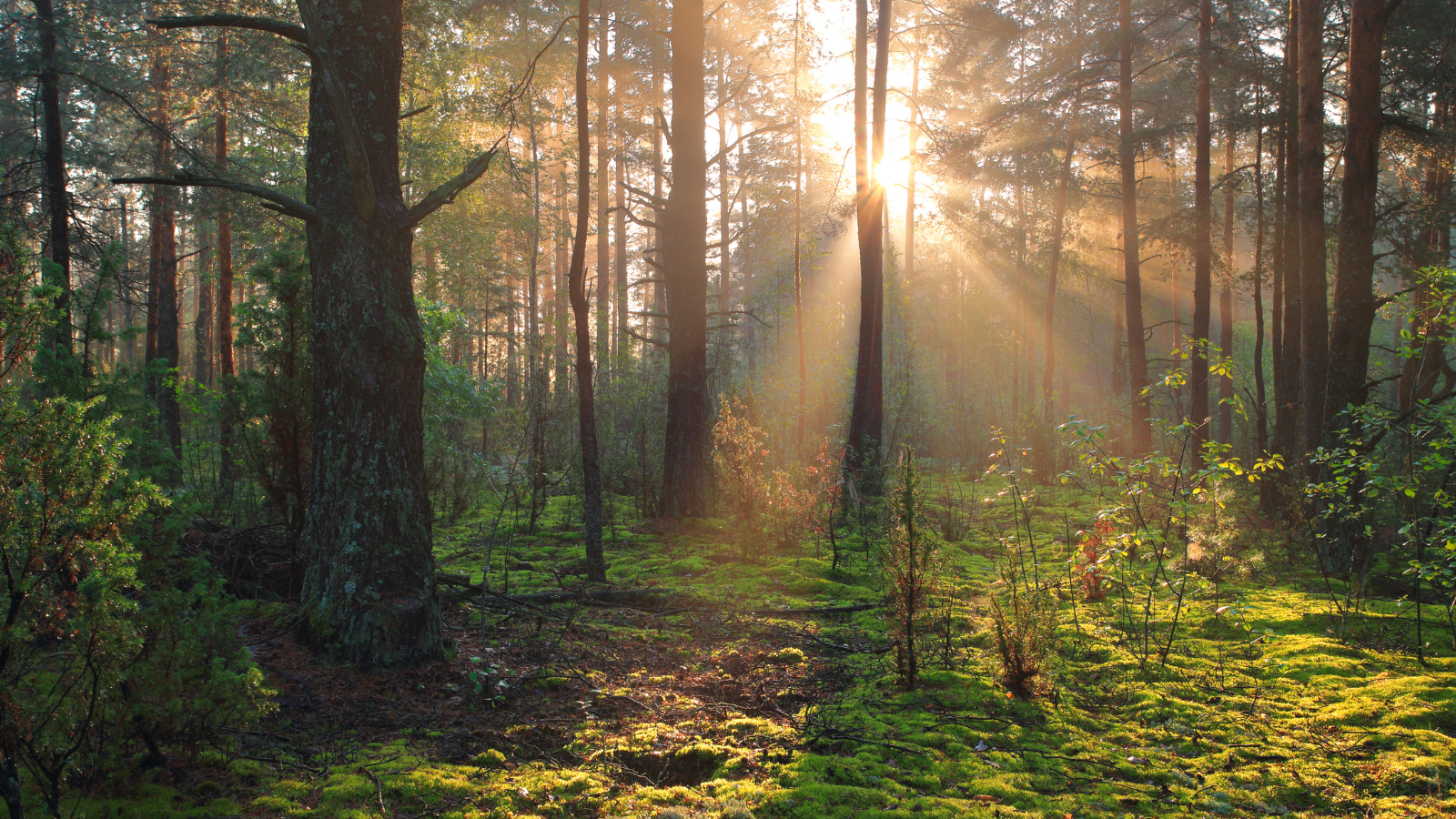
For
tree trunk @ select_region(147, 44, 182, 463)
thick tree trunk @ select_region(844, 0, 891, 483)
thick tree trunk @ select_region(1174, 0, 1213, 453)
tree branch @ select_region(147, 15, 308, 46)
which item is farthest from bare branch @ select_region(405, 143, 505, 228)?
thick tree trunk @ select_region(1174, 0, 1213, 453)

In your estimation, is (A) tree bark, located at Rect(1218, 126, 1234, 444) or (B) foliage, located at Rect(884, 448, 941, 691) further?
(A) tree bark, located at Rect(1218, 126, 1234, 444)

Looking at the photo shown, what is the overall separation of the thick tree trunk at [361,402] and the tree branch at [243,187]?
109mm

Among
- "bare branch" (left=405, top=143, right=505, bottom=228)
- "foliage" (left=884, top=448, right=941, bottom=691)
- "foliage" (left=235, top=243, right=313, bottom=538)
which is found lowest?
"foliage" (left=884, top=448, right=941, bottom=691)

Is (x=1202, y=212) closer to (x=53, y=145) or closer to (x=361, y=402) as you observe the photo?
(x=361, y=402)

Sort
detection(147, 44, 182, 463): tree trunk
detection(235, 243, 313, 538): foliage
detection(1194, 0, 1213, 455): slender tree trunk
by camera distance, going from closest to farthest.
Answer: detection(235, 243, 313, 538): foliage → detection(1194, 0, 1213, 455): slender tree trunk → detection(147, 44, 182, 463): tree trunk

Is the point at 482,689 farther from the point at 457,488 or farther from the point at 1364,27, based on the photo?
the point at 1364,27

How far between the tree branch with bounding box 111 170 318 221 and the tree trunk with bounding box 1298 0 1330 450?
9974mm

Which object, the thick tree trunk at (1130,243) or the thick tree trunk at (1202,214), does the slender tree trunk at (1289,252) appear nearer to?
the thick tree trunk at (1202,214)

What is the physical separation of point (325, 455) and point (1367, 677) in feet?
21.3

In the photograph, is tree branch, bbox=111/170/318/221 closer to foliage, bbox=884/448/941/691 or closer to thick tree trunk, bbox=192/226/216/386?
foliage, bbox=884/448/941/691

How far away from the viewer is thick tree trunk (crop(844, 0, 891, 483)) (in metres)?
11.8

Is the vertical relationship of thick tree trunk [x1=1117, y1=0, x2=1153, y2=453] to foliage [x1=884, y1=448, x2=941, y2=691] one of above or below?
above

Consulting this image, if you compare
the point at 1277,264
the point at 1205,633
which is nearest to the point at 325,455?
the point at 1205,633

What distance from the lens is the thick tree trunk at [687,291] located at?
31.7 feet
